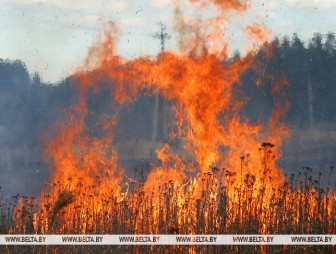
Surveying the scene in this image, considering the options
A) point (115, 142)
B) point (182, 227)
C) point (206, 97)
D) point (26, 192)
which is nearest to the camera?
point (182, 227)

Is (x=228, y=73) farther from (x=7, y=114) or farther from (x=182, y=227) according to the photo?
(x=7, y=114)

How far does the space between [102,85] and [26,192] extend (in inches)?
369

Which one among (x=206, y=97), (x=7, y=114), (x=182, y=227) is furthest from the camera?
(x=7, y=114)

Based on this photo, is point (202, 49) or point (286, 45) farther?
point (286, 45)

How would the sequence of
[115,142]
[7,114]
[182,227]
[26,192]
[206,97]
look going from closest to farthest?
1. [182,227]
2. [206,97]
3. [26,192]
4. [7,114]
5. [115,142]

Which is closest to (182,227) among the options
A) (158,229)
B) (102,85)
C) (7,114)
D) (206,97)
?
(158,229)

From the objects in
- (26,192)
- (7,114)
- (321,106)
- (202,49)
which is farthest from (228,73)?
(321,106)

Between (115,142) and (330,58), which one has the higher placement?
(330,58)

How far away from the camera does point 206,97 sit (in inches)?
669

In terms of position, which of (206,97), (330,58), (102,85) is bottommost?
(206,97)

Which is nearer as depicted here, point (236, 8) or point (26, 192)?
point (236, 8)

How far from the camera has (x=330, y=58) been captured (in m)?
38.0

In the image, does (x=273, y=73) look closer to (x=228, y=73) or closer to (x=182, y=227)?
(x=228, y=73)

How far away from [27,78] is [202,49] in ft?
56.5
